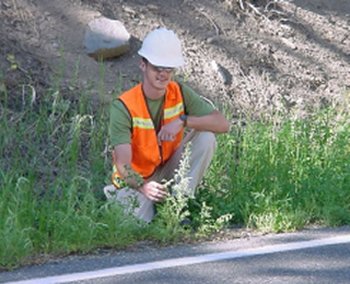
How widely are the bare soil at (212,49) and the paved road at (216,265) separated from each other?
2.92 m

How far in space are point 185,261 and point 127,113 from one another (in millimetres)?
1346

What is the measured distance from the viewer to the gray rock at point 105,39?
31.0ft

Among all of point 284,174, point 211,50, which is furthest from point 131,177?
point 211,50

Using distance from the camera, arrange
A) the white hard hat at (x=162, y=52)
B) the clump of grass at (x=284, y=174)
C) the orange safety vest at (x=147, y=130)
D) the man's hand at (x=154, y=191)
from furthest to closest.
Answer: the clump of grass at (x=284, y=174), the orange safety vest at (x=147, y=130), the white hard hat at (x=162, y=52), the man's hand at (x=154, y=191)

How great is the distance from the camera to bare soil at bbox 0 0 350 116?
9.19m

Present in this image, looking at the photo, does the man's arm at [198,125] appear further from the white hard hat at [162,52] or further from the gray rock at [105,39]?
the gray rock at [105,39]

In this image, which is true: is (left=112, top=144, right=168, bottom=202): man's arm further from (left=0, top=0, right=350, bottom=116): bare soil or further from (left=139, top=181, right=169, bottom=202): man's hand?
(left=0, top=0, right=350, bottom=116): bare soil

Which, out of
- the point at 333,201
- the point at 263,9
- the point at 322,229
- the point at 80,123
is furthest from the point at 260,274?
the point at 263,9

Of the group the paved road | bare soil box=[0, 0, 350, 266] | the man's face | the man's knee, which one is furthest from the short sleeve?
bare soil box=[0, 0, 350, 266]

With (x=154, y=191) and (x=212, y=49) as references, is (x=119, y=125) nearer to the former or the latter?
(x=154, y=191)

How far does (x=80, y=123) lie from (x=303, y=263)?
111 inches

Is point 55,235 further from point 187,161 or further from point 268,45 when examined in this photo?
point 268,45

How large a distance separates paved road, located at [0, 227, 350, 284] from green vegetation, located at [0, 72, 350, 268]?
239mm

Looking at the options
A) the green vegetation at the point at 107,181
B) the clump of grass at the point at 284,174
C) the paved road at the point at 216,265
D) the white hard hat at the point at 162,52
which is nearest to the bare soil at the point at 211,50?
the green vegetation at the point at 107,181
